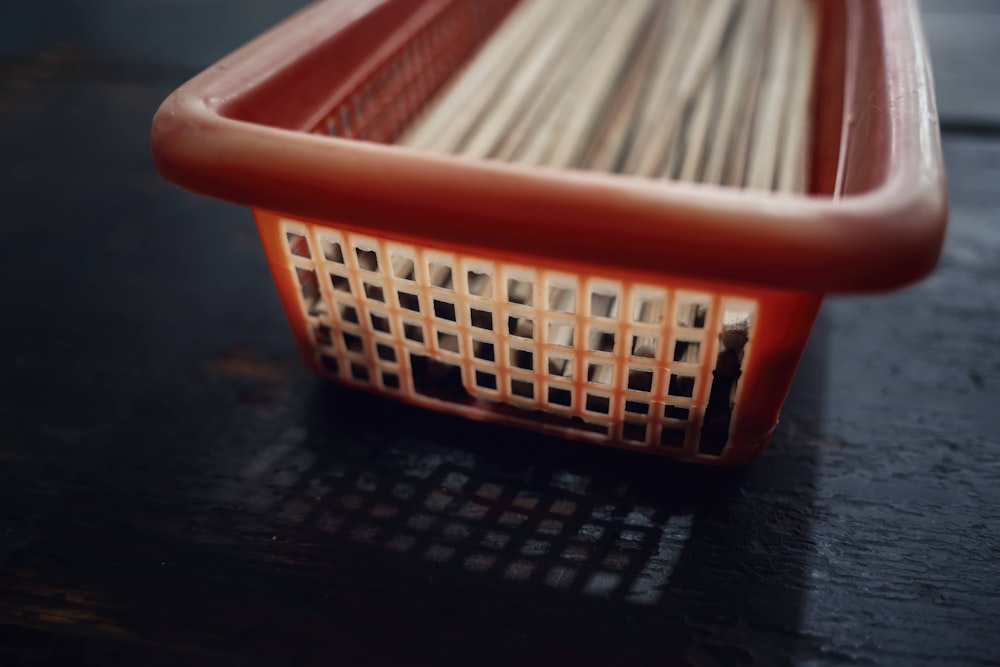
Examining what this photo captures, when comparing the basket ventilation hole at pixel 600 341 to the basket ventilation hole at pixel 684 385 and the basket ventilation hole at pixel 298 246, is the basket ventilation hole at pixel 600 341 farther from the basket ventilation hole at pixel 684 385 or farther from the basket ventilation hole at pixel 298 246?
the basket ventilation hole at pixel 298 246

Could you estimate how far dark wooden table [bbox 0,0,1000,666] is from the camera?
39 centimetres

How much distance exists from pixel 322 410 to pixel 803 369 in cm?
36

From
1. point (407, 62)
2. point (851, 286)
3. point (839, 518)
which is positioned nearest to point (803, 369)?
point (839, 518)

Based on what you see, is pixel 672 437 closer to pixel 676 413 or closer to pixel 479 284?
pixel 676 413

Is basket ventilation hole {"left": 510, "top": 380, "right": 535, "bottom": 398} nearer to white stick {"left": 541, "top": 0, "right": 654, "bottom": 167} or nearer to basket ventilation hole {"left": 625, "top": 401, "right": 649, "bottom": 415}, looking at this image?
basket ventilation hole {"left": 625, "top": 401, "right": 649, "bottom": 415}

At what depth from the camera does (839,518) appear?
17.4 inches

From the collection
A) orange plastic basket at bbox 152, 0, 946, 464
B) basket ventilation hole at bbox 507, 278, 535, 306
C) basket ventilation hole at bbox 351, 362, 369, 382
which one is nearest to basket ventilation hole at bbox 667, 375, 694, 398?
orange plastic basket at bbox 152, 0, 946, 464

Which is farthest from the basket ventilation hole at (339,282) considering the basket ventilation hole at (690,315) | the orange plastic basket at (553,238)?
the basket ventilation hole at (690,315)

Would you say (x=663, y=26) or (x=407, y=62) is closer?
(x=407, y=62)

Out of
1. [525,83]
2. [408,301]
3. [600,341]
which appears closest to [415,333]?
[408,301]

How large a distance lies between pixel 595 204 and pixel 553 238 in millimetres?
23

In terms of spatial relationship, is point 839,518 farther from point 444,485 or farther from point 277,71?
point 277,71

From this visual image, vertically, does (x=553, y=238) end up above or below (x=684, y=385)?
above

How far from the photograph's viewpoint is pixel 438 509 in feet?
1.48
